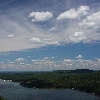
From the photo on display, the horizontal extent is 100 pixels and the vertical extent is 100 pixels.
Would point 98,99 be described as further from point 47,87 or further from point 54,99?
point 47,87

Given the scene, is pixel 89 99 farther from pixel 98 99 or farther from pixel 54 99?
pixel 54 99

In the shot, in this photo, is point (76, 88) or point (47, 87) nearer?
point (76, 88)

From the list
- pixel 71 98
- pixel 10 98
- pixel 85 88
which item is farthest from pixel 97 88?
pixel 10 98

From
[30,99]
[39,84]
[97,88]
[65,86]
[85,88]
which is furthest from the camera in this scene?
[39,84]

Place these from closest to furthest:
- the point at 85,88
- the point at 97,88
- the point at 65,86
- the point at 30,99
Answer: the point at 30,99 < the point at 97,88 < the point at 85,88 < the point at 65,86

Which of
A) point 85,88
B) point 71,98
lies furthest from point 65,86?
point 71,98

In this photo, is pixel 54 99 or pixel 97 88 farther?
pixel 97 88

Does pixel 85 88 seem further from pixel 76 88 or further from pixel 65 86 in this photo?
pixel 65 86

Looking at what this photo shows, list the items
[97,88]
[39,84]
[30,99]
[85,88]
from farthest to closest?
[39,84] < [85,88] < [97,88] < [30,99]

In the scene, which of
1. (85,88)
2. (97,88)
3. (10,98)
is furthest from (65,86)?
(10,98)
